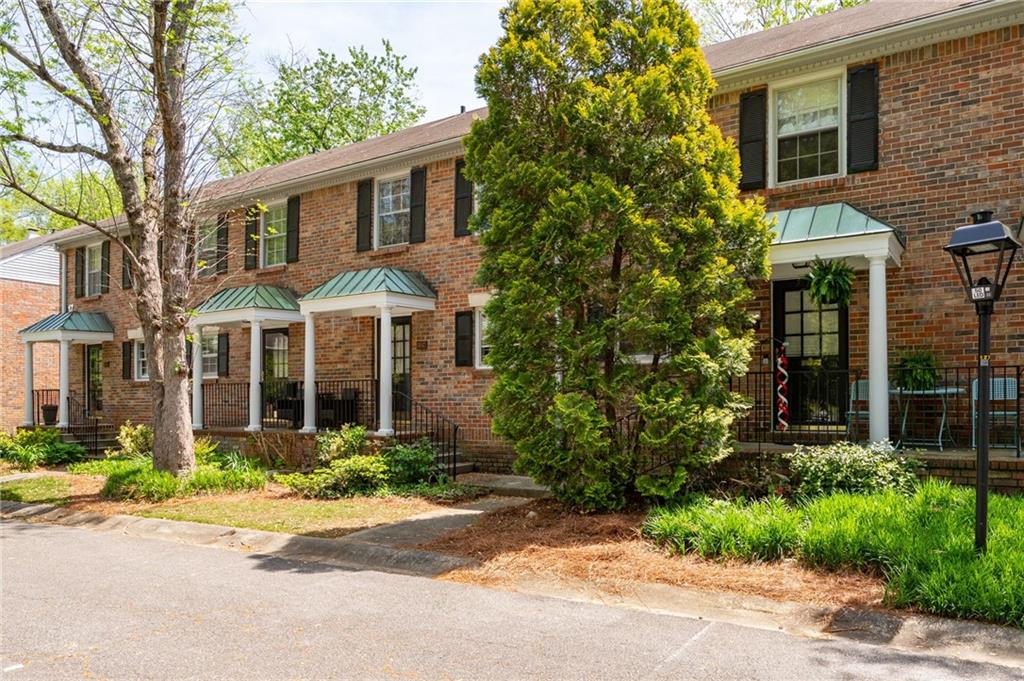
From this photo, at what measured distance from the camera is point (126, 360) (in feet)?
68.2

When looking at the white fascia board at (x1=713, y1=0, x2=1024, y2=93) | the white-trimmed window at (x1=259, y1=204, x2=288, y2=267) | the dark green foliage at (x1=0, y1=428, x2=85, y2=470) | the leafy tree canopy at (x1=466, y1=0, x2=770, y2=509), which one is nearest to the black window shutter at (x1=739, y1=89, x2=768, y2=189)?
the white fascia board at (x1=713, y1=0, x2=1024, y2=93)

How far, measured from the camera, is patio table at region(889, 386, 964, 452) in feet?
29.1

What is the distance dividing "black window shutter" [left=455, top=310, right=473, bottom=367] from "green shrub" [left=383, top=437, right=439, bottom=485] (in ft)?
6.62

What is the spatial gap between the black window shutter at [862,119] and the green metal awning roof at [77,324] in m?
19.2

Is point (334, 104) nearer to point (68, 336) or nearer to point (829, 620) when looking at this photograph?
point (68, 336)

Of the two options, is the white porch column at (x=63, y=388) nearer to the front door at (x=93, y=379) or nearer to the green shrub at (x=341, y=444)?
the front door at (x=93, y=379)

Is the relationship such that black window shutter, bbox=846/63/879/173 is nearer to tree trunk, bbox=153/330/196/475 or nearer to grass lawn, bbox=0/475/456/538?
grass lawn, bbox=0/475/456/538

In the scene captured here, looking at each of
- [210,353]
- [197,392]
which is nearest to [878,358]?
[197,392]

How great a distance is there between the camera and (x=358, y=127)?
33.3 m

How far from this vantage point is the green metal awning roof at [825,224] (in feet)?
29.4

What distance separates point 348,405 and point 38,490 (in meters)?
5.25

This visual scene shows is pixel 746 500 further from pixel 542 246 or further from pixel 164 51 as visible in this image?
pixel 164 51

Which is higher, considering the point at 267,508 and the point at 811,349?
the point at 811,349

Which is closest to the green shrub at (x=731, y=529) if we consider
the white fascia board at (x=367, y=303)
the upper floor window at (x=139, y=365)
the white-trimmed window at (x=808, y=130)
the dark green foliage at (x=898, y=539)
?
the dark green foliage at (x=898, y=539)
